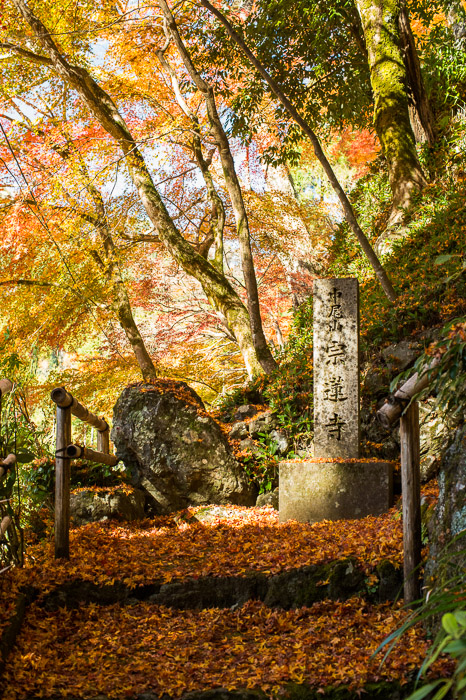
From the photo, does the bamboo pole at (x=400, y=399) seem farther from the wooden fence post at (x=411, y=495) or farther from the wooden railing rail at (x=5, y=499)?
the wooden railing rail at (x=5, y=499)

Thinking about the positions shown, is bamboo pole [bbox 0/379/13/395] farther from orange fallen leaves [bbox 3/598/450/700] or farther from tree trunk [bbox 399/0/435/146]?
tree trunk [bbox 399/0/435/146]

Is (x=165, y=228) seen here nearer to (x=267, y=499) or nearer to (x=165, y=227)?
(x=165, y=227)

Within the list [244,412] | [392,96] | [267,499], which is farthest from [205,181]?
[267,499]

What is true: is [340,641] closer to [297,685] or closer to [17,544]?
[297,685]

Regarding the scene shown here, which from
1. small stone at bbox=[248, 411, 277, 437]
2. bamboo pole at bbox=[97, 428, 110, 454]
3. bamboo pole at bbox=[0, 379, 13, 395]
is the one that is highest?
bamboo pole at bbox=[0, 379, 13, 395]

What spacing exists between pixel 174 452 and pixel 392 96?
24.0 ft

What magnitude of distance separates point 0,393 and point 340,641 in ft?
7.58

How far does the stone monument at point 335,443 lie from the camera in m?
5.38

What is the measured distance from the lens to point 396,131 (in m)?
9.62

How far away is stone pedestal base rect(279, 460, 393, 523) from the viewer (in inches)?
210

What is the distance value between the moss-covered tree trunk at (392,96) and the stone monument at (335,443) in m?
4.21

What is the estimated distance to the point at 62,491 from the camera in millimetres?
3920

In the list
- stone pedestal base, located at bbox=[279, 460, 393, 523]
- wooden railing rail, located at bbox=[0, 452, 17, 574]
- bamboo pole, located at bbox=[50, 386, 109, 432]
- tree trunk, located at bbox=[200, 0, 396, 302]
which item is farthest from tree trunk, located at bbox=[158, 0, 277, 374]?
wooden railing rail, located at bbox=[0, 452, 17, 574]

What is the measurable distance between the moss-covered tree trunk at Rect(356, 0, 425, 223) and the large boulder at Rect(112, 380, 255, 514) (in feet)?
17.5
